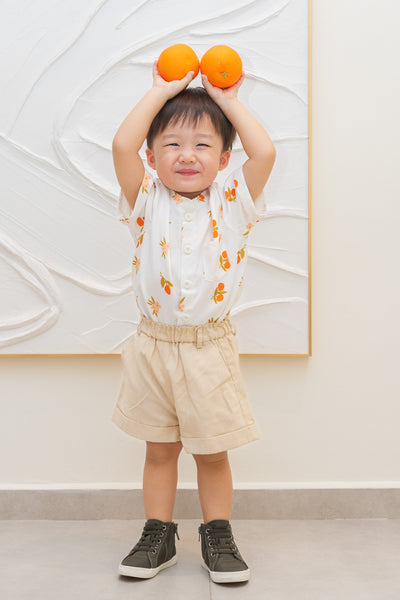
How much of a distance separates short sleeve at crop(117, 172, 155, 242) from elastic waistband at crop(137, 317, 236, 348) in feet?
0.66

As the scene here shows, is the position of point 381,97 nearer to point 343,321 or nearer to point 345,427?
point 343,321

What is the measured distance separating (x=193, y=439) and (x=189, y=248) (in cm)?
39

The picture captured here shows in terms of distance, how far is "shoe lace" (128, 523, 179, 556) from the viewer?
1375 mm

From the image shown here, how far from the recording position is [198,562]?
1.43 metres

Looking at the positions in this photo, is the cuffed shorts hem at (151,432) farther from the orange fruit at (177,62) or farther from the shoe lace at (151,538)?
the orange fruit at (177,62)

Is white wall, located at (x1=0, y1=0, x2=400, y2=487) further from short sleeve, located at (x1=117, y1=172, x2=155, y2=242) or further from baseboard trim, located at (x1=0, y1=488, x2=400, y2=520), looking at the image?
short sleeve, located at (x1=117, y1=172, x2=155, y2=242)

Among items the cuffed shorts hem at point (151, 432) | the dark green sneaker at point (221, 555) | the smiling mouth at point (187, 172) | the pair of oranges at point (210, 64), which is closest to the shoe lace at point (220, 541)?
the dark green sneaker at point (221, 555)

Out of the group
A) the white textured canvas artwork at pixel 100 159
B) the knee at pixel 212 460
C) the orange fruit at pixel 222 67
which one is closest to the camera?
the orange fruit at pixel 222 67

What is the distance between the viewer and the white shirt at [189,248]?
1325 mm

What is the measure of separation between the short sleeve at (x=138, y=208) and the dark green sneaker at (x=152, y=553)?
0.63 m

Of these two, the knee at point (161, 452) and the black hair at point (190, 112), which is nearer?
the black hair at point (190, 112)

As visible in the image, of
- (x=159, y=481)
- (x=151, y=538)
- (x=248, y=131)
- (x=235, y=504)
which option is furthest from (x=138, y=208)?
Result: (x=235, y=504)

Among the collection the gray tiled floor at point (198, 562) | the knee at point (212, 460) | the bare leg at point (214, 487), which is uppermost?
the knee at point (212, 460)

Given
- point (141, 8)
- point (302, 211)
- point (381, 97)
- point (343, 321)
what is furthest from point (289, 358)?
point (141, 8)
